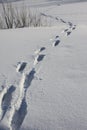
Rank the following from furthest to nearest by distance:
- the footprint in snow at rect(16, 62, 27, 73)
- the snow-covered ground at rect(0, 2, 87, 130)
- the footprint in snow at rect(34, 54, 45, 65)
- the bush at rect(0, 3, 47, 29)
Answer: the bush at rect(0, 3, 47, 29)
the footprint in snow at rect(34, 54, 45, 65)
the footprint in snow at rect(16, 62, 27, 73)
the snow-covered ground at rect(0, 2, 87, 130)

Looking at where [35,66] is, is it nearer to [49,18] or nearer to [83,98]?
[83,98]

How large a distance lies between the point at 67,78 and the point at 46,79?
128mm

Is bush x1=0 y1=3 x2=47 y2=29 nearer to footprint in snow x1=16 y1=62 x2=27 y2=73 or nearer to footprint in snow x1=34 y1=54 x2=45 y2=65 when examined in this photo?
footprint in snow x1=34 y1=54 x2=45 y2=65

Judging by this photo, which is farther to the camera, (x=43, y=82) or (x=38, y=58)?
(x=38, y=58)

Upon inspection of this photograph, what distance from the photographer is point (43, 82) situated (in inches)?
74.7

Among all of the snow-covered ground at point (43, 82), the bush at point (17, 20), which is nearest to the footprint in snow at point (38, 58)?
the snow-covered ground at point (43, 82)

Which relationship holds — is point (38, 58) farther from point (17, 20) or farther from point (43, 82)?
point (17, 20)

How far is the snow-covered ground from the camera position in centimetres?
141

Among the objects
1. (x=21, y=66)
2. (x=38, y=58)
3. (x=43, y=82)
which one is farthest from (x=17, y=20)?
(x=43, y=82)

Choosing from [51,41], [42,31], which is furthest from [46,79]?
[42,31]

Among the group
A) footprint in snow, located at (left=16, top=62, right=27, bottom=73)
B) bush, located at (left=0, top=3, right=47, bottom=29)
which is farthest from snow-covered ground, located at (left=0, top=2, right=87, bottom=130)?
bush, located at (left=0, top=3, right=47, bottom=29)

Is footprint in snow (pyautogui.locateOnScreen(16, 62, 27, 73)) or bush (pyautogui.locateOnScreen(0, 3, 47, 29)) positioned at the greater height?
footprint in snow (pyautogui.locateOnScreen(16, 62, 27, 73))

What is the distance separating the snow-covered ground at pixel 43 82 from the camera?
4.61 feet

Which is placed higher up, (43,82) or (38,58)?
(43,82)
